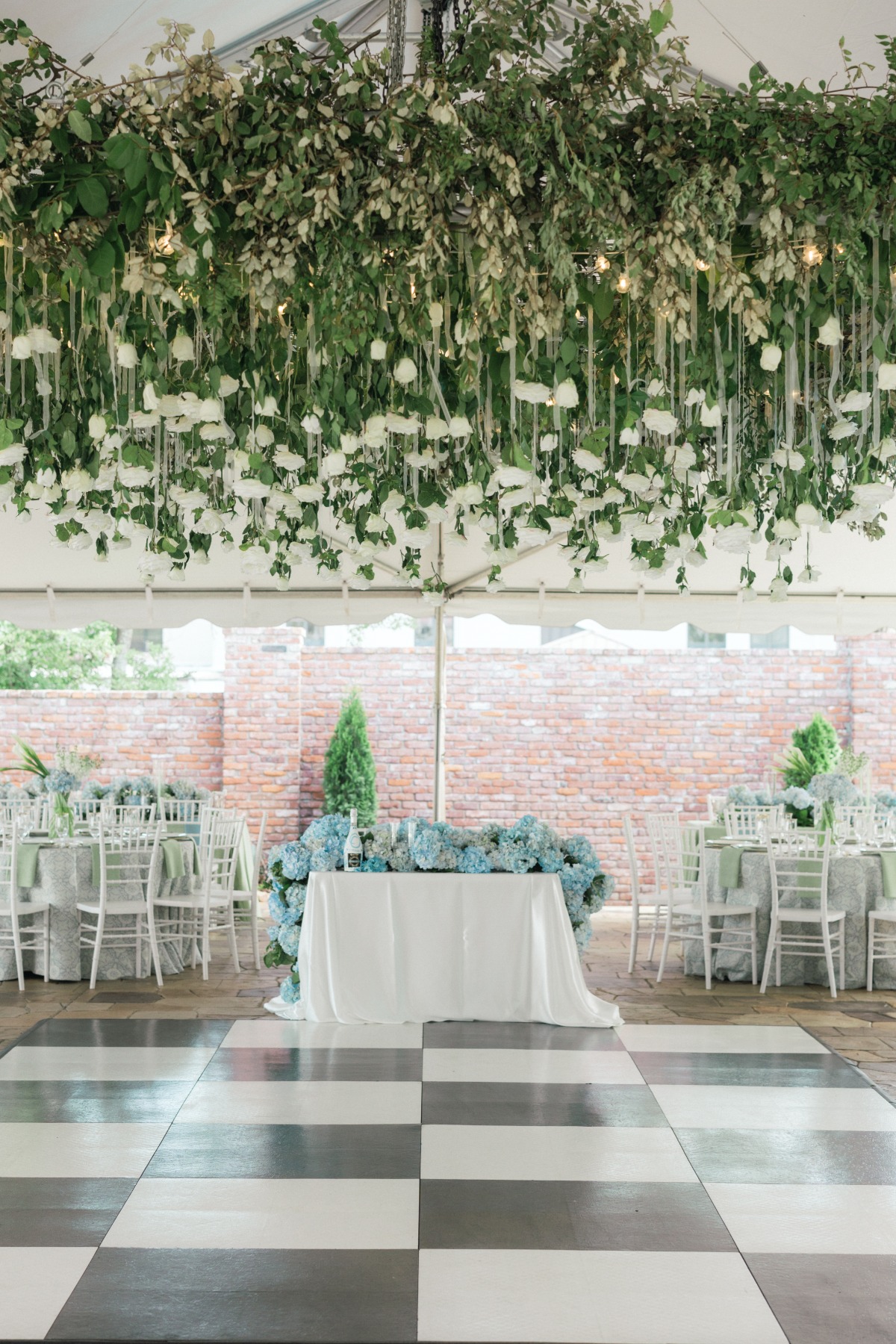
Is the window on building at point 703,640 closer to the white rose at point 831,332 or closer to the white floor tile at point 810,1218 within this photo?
the white floor tile at point 810,1218

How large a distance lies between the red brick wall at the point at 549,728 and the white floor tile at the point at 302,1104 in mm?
6184

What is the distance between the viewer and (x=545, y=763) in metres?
11.0

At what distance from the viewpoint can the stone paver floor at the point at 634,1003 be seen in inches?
241

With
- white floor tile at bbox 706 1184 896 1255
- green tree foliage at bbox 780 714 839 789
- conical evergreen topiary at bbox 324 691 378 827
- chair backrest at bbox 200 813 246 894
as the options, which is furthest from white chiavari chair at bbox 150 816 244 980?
green tree foliage at bbox 780 714 839 789

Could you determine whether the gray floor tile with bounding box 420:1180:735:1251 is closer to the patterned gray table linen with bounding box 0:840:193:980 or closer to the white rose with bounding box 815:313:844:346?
the white rose with bounding box 815:313:844:346

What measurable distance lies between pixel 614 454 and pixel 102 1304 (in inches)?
115

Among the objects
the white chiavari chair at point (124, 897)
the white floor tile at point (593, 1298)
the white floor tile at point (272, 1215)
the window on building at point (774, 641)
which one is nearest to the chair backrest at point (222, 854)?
the white chiavari chair at point (124, 897)

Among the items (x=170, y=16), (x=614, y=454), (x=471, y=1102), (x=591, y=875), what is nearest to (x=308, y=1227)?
(x=471, y=1102)

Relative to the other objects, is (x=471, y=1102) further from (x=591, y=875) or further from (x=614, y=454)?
(x=614, y=454)

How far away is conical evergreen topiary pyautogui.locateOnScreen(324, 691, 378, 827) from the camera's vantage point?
10906mm

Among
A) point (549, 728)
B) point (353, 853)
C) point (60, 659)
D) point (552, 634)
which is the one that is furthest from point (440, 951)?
point (60, 659)

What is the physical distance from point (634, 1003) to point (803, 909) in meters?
1.30

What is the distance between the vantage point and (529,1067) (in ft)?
17.1

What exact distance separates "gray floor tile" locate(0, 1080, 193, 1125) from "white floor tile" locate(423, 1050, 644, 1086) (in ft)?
3.53
